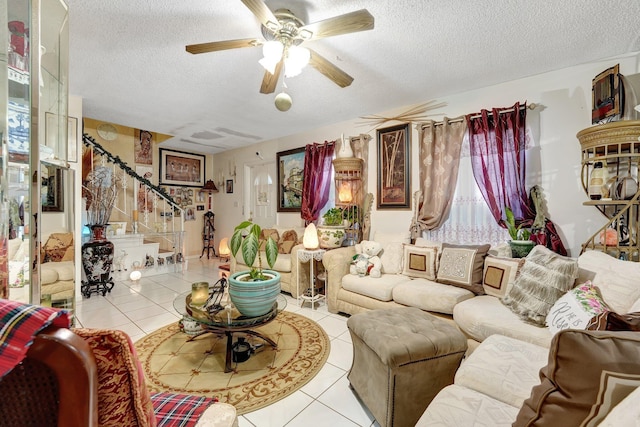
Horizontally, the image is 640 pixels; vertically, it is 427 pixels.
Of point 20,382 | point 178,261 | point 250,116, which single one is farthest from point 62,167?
point 178,261

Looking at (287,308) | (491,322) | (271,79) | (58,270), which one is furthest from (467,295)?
(58,270)

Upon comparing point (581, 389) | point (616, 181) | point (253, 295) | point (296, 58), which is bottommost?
point (253, 295)

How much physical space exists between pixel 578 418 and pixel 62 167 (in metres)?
2.09

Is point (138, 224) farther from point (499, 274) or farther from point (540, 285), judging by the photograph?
point (540, 285)

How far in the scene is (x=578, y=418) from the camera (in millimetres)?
615

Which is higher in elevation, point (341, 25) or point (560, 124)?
point (341, 25)

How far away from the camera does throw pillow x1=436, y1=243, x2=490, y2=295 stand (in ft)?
7.64

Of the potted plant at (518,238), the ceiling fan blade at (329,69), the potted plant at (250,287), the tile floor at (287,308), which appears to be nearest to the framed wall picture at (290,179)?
the tile floor at (287,308)

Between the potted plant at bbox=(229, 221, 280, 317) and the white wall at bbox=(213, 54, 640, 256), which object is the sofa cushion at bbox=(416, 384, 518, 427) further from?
the white wall at bbox=(213, 54, 640, 256)

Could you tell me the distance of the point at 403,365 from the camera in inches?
53.0

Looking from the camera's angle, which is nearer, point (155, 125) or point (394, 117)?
point (394, 117)

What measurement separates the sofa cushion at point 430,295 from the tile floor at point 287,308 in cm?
65

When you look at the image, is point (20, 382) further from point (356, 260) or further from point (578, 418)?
point (356, 260)

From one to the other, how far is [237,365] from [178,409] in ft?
4.34
